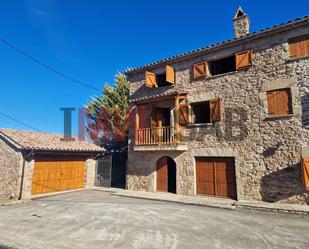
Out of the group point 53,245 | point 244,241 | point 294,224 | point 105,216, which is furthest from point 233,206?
point 53,245

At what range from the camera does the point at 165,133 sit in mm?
13617

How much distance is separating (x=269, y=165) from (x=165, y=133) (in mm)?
5985

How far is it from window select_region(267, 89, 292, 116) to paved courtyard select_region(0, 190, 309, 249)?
15.5 feet

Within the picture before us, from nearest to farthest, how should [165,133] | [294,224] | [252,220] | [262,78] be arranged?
[294,224] → [252,220] → [262,78] → [165,133]

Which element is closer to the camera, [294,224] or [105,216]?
[294,224]

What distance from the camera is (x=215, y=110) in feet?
40.0

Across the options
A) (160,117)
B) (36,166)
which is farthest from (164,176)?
(36,166)

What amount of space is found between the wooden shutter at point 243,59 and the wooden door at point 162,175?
7082 millimetres

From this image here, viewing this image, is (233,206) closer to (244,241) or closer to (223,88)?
(244,241)

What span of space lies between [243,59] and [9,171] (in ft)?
49.6

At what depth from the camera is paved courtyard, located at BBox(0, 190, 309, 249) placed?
578 cm

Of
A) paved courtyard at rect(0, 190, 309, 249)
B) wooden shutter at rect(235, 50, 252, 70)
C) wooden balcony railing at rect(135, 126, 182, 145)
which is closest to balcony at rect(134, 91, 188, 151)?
wooden balcony railing at rect(135, 126, 182, 145)

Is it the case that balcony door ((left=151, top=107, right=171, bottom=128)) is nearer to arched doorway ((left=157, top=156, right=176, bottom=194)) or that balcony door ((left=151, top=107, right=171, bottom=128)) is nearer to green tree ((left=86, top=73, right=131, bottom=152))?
arched doorway ((left=157, top=156, right=176, bottom=194))

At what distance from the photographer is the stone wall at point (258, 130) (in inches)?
389
